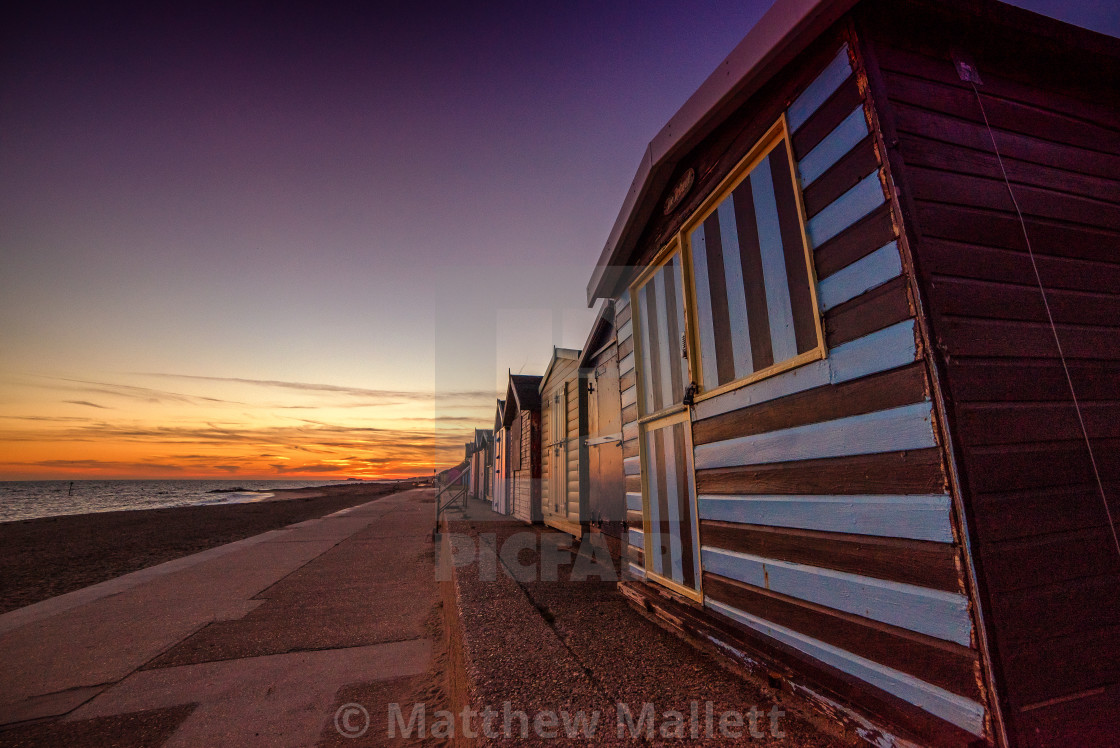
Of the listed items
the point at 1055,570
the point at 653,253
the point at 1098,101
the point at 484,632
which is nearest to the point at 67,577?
the point at 484,632

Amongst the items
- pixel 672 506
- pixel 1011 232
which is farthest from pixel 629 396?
pixel 1011 232

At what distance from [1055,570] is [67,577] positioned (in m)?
12.3

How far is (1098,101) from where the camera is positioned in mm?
2398

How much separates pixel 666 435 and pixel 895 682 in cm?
219

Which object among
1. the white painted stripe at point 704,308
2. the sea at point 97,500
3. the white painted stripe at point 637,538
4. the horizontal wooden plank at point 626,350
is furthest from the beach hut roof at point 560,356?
the sea at point 97,500

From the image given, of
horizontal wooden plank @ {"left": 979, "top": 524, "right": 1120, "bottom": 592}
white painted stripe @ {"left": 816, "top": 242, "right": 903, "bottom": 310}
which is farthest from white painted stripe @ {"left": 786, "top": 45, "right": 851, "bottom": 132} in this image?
horizontal wooden plank @ {"left": 979, "top": 524, "right": 1120, "bottom": 592}

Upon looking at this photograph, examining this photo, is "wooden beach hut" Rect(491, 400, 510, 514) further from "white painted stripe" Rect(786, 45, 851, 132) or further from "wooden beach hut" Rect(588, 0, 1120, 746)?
"white painted stripe" Rect(786, 45, 851, 132)

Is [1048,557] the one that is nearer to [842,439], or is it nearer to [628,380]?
[842,439]

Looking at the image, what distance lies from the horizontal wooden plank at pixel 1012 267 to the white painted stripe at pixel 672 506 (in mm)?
2156

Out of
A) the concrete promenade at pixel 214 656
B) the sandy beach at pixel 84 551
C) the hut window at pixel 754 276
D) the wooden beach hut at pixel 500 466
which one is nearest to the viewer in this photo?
the hut window at pixel 754 276

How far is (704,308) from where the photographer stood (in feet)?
10.5

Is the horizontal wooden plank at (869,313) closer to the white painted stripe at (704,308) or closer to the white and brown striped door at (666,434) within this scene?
the white painted stripe at (704,308)

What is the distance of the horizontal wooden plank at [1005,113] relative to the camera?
1981 millimetres

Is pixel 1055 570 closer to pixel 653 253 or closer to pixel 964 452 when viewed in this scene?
pixel 964 452
